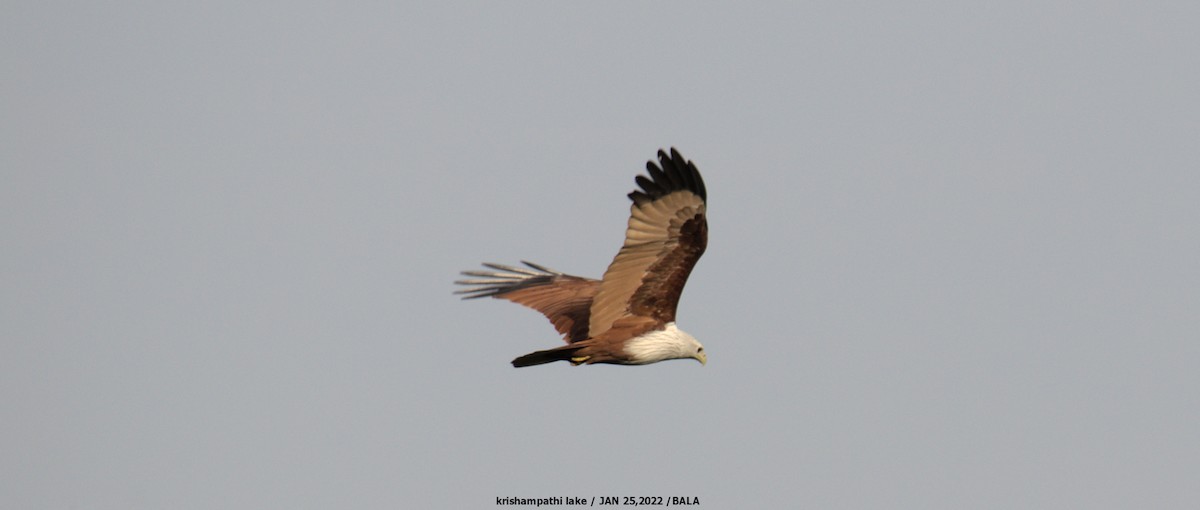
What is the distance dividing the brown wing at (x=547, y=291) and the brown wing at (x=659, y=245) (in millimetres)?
1167

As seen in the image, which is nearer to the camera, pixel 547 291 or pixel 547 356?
pixel 547 356

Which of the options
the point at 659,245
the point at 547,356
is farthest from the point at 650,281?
the point at 547,356

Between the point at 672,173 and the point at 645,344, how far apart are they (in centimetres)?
204

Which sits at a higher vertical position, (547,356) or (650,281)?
(650,281)

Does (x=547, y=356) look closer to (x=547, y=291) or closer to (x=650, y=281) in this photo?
(x=650, y=281)

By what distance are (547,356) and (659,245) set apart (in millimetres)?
1751

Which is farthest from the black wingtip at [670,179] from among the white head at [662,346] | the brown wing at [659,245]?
the white head at [662,346]

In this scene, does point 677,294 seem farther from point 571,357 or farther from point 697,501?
point 697,501

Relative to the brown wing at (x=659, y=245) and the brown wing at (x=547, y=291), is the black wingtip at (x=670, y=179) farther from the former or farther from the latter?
the brown wing at (x=547, y=291)

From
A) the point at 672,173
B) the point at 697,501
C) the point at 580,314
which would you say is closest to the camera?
the point at 672,173

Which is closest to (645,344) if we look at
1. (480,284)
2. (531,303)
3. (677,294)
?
(677,294)

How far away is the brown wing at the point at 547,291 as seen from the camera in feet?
62.0

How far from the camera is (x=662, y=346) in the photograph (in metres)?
17.2

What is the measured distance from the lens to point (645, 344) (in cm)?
1717
